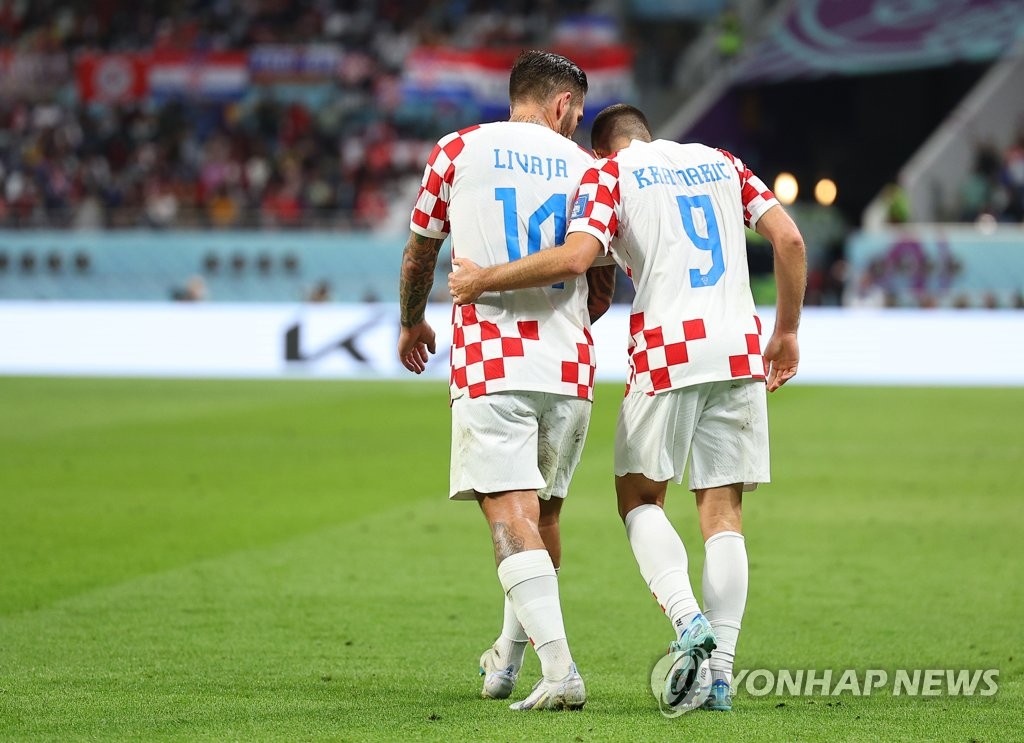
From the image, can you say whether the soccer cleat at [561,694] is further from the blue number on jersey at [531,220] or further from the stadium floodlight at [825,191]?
the stadium floodlight at [825,191]

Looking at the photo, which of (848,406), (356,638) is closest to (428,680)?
(356,638)

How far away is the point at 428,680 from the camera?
18.3ft

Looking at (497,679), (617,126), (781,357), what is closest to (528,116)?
(617,126)

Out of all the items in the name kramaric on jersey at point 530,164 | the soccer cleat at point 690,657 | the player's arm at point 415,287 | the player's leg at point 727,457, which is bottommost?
the soccer cleat at point 690,657

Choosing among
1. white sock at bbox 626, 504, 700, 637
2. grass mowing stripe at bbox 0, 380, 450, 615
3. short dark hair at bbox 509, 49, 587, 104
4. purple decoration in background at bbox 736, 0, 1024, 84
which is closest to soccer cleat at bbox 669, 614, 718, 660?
white sock at bbox 626, 504, 700, 637

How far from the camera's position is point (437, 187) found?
520 centimetres

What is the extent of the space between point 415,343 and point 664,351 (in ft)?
3.19

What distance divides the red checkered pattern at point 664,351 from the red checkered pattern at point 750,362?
5.7 inches

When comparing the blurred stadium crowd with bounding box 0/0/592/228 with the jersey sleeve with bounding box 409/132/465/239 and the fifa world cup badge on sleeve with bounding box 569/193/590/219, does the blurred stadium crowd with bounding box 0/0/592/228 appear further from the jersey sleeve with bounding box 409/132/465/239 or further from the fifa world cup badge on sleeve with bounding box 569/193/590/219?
the fifa world cup badge on sleeve with bounding box 569/193/590/219

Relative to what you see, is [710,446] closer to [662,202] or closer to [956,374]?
[662,202]

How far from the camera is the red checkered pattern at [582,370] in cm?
512

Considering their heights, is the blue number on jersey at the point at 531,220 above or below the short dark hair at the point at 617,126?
below

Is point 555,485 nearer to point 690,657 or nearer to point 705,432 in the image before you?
point 705,432

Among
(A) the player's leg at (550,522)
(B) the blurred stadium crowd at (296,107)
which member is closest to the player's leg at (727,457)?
(A) the player's leg at (550,522)
